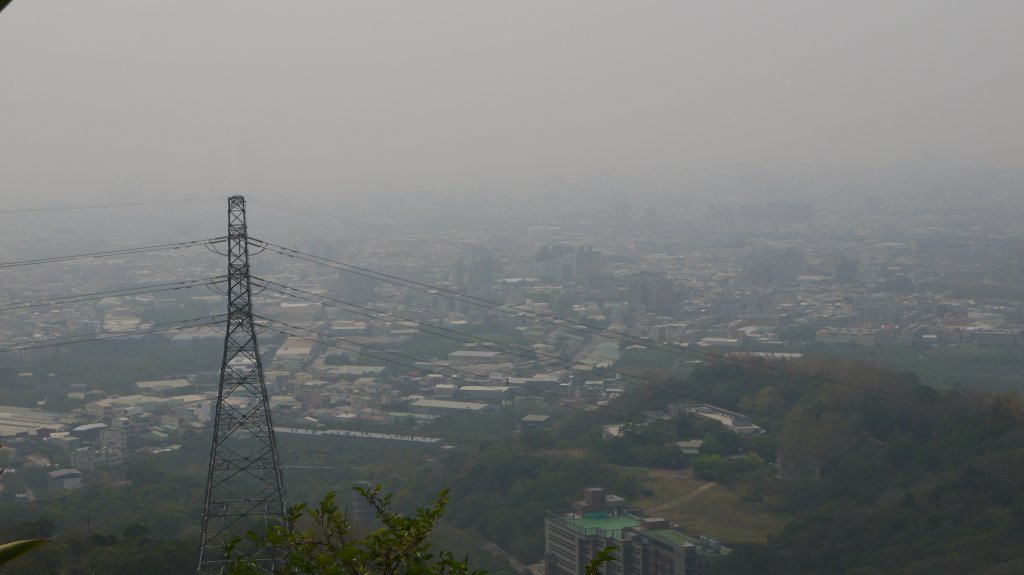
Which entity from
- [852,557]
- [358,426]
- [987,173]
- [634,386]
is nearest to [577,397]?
[634,386]

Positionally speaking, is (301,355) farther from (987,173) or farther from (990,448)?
(987,173)

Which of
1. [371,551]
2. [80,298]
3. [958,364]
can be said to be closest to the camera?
[371,551]

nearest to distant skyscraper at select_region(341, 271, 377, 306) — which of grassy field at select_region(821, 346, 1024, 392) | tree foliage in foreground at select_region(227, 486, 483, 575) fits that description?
grassy field at select_region(821, 346, 1024, 392)

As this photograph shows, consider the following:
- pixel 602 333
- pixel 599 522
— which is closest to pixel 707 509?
pixel 599 522

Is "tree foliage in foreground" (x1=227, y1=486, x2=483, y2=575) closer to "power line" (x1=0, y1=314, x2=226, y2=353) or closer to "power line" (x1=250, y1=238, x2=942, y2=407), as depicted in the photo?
"power line" (x1=250, y1=238, x2=942, y2=407)

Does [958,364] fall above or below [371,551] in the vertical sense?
below

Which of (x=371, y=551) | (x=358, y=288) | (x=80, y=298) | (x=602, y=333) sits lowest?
(x=602, y=333)

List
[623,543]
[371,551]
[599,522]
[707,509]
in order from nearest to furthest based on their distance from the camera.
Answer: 1. [371,551]
2. [623,543]
3. [599,522]
4. [707,509]

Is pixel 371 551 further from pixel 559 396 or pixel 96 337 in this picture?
pixel 96 337
